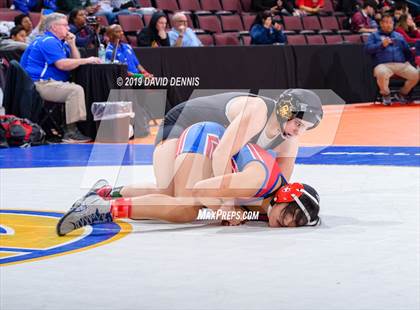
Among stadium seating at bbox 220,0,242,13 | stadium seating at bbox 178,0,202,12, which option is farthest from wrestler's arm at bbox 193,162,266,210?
stadium seating at bbox 220,0,242,13

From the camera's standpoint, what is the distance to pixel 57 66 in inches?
423

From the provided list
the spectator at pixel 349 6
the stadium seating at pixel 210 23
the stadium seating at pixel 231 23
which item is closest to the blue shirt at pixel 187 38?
the stadium seating at pixel 210 23

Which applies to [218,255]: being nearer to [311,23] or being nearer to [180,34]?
[180,34]

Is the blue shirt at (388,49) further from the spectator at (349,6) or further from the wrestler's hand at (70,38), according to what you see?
the wrestler's hand at (70,38)

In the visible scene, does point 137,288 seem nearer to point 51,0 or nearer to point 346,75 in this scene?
point 51,0

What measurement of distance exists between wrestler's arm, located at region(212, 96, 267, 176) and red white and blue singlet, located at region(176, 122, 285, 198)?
0.09 metres

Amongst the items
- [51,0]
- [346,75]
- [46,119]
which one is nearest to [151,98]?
[46,119]

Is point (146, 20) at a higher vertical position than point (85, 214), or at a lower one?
lower

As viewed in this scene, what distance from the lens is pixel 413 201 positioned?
6.36 metres

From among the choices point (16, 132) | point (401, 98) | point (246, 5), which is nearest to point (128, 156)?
point (16, 132)

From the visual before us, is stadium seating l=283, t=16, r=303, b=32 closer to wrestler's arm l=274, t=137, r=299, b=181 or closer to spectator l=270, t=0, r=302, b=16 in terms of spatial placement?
spectator l=270, t=0, r=302, b=16

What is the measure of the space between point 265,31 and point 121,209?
1113cm

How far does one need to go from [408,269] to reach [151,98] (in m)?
7.72

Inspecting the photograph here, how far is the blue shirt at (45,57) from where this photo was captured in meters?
10.6
